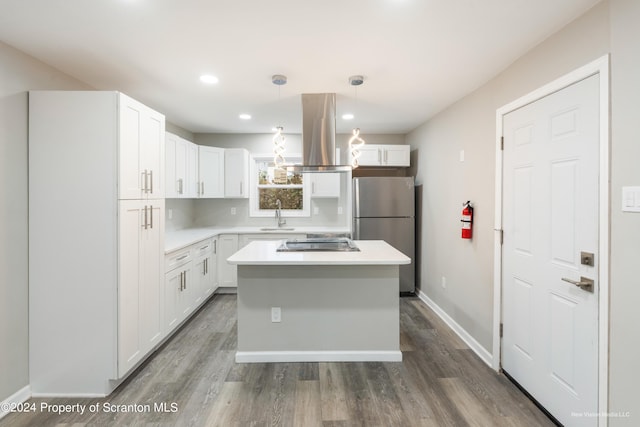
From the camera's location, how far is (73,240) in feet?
7.00

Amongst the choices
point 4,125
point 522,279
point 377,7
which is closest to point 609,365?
point 522,279

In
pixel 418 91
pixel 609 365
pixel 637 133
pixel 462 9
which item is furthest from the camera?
pixel 418 91

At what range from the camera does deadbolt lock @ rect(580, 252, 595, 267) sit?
5.47ft

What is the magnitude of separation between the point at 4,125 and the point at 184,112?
1.88 meters

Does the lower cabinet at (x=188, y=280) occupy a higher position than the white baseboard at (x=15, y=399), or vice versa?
the lower cabinet at (x=188, y=280)

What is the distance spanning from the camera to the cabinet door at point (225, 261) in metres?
4.34

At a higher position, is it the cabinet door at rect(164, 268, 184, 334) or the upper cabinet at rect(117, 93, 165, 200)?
the upper cabinet at rect(117, 93, 165, 200)

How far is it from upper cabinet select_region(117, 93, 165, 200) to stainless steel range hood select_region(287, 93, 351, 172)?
1.24 meters

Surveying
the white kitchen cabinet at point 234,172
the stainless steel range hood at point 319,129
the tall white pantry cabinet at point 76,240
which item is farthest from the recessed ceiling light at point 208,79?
the white kitchen cabinet at point 234,172

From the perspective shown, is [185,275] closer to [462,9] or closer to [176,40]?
[176,40]

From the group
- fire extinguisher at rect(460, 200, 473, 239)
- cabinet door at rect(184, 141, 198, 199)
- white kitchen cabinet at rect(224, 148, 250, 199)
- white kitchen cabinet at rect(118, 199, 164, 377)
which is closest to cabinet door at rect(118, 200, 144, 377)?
white kitchen cabinet at rect(118, 199, 164, 377)

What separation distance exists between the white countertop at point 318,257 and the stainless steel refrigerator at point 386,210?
1370mm

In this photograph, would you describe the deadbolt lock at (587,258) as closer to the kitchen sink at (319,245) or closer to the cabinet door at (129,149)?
the kitchen sink at (319,245)

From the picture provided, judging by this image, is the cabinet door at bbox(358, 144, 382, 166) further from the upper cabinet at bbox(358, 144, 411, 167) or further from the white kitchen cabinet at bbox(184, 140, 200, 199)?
the white kitchen cabinet at bbox(184, 140, 200, 199)
